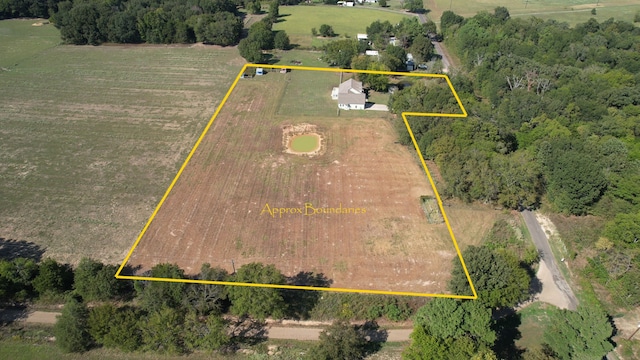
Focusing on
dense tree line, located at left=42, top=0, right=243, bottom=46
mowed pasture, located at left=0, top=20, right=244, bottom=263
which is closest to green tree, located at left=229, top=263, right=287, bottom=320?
mowed pasture, located at left=0, top=20, right=244, bottom=263

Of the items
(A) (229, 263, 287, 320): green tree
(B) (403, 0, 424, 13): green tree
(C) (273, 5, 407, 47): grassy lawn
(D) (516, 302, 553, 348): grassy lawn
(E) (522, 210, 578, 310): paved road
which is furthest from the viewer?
(B) (403, 0, 424, 13): green tree

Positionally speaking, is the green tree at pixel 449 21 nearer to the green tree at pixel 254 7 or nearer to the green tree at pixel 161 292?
the green tree at pixel 254 7

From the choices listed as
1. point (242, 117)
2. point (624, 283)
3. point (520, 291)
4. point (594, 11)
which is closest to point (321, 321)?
point (520, 291)

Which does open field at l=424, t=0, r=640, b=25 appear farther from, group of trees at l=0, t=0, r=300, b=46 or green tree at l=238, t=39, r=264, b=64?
group of trees at l=0, t=0, r=300, b=46

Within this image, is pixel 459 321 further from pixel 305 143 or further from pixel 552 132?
pixel 305 143

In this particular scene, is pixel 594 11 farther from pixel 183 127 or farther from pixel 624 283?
pixel 183 127

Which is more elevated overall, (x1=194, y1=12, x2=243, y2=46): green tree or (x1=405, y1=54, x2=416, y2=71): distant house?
(x1=194, y1=12, x2=243, y2=46): green tree

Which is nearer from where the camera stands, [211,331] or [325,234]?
[211,331]
